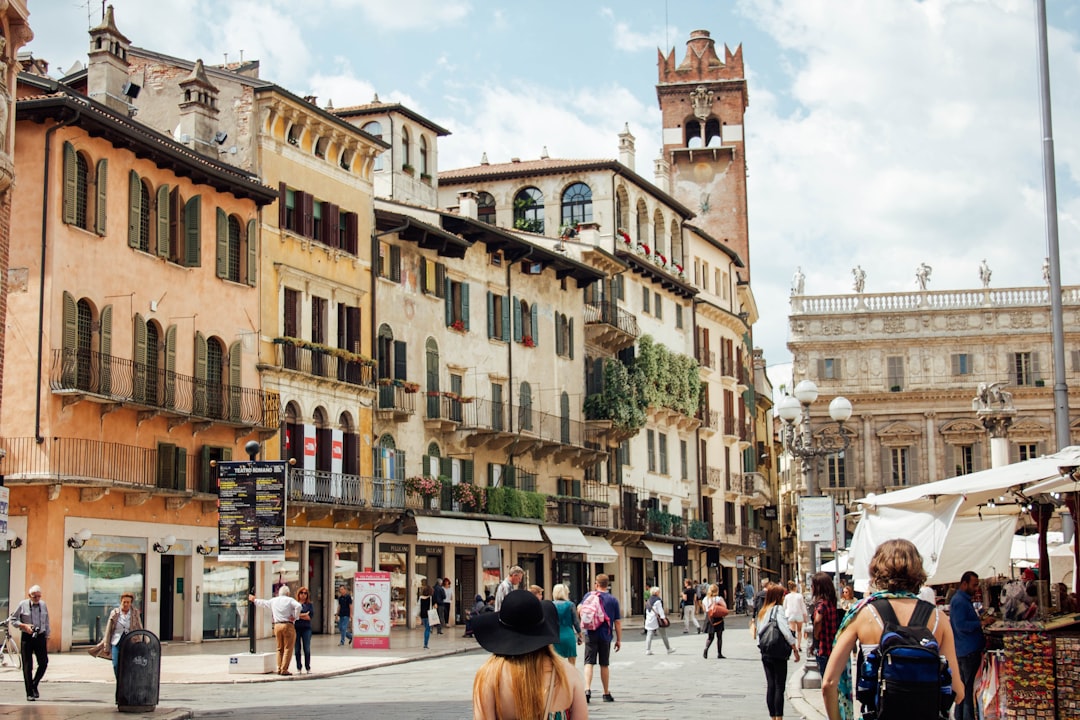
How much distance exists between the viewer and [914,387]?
291 feet

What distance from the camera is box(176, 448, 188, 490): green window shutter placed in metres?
36.5

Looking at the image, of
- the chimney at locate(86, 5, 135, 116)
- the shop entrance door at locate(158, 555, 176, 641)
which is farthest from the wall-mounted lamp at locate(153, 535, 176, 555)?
the chimney at locate(86, 5, 135, 116)

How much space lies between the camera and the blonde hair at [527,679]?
6625mm

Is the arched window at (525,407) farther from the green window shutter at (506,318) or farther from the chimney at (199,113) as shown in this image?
the chimney at (199,113)

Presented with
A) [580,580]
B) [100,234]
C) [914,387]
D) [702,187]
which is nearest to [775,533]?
[914,387]

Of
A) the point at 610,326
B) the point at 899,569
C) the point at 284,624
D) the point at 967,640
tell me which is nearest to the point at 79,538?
the point at 284,624

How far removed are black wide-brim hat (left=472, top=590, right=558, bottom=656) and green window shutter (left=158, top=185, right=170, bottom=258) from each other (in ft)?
103

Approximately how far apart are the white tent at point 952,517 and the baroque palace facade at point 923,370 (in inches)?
2700

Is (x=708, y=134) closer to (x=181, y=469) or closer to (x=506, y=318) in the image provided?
(x=506, y=318)

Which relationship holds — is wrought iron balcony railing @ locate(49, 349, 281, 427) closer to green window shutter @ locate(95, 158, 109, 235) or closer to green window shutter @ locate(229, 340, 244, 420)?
green window shutter @ locate(229, 340, 244, 420)

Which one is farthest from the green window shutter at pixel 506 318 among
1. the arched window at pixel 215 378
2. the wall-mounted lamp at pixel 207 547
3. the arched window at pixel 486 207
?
the wall-mounted lamp at pixel 207 547

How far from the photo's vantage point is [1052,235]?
21.2 metres

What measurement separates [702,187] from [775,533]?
25.3 metres

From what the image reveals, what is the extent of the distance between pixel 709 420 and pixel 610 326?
1448cm
